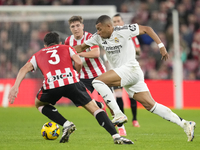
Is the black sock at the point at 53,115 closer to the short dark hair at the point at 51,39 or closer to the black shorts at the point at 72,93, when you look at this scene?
the black shorts at the point at 72,93

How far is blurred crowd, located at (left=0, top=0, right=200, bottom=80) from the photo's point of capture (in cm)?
1559

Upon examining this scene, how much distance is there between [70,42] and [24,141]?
2.90 m

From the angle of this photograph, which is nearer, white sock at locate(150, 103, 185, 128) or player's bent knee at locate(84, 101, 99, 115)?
player's bent knee at locate(84, 101, 99, 115)

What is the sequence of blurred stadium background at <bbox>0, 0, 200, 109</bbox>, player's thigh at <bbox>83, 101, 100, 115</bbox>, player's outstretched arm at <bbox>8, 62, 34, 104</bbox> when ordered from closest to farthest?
player's outstretched arm at <bbox>8, 62, 34, 104</bbox>
player's thigh at <bbox>83, 101, 100, 115</bbox>
blurred stadium background at <bbox>0, 0, 200, 109</bbox>

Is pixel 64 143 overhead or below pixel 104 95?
below

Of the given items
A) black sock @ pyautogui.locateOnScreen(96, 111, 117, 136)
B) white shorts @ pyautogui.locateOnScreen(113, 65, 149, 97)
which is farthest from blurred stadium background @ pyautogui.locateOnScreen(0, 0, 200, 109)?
black sock @ pyautogui.locateOnScreen(96, 111, 117, 136)

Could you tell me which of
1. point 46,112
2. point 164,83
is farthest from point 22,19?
point 46,112

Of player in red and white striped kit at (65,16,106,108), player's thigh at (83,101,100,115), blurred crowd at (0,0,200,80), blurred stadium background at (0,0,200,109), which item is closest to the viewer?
player's thigh at (83,101,100,115)

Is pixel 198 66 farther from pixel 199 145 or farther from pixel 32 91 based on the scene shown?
pixel 199 145

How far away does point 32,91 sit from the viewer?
49.9ft

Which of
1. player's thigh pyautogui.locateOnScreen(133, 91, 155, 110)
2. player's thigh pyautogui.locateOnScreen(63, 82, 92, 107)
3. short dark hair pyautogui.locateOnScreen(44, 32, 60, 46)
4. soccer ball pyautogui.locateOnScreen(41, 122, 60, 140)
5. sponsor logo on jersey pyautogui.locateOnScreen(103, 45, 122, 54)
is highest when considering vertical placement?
short dark hair pyautogui.locateOnScreen(44, 32, 60, 46)

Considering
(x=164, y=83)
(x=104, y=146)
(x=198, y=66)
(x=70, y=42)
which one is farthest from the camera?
(x=198, y=66)

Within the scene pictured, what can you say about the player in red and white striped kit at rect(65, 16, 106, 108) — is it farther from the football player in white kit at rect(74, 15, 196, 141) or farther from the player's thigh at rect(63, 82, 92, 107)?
the player's thigh at rect(63, 82, 92, 107)

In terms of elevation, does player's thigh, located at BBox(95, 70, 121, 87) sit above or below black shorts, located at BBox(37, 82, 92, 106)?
above
